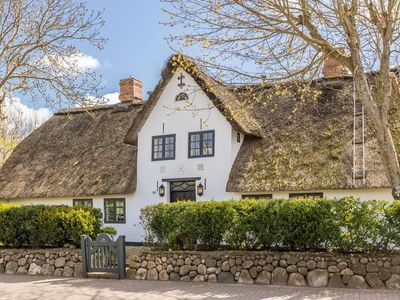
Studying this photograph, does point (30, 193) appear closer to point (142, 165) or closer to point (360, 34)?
point (142, 165)

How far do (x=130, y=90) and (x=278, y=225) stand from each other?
1695 cm

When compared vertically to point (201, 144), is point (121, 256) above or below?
below

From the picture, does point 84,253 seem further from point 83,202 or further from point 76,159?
point 76,159

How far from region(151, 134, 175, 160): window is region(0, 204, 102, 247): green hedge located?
237 inches

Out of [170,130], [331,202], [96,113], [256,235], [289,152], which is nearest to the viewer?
[331,202]

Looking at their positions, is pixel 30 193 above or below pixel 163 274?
above

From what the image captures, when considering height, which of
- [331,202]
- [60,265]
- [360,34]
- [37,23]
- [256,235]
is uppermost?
[37,23]

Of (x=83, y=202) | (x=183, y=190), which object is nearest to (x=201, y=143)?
(x=183, y=190)

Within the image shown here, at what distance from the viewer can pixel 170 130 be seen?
2108cm

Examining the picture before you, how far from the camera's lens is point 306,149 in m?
18.9

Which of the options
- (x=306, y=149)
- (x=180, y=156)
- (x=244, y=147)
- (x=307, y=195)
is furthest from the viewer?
(x=180, y=156)

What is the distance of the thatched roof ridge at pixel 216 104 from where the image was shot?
1906 cm

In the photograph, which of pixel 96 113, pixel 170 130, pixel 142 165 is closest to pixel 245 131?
pixel 170 130

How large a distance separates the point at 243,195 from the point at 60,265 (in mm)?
7553
